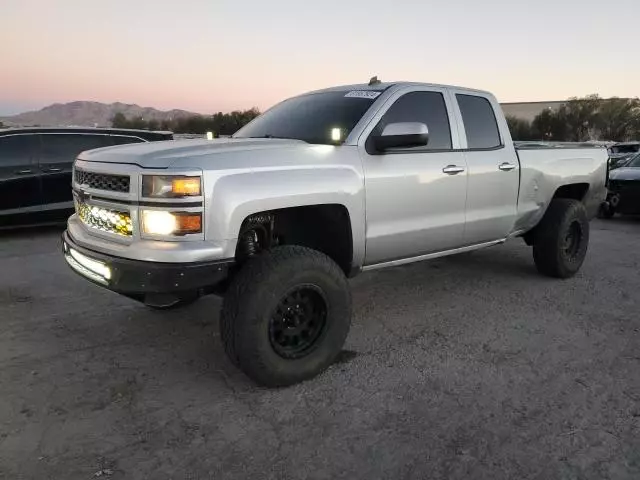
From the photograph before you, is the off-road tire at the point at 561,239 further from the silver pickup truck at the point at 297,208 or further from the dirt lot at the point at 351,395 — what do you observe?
the silver pickup truck at the point at 297,208

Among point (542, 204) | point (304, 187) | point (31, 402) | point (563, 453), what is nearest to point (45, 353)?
point (31, 402)

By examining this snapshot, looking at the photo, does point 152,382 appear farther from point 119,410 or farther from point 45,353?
point 45,353

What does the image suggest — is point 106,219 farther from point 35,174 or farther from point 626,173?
point 626,173

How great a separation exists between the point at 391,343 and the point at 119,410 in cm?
195

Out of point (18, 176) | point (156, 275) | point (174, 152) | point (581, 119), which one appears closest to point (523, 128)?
point (581, 119)

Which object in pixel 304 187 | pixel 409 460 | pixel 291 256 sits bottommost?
pixel 409 460

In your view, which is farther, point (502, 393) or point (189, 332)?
point (189, 332)

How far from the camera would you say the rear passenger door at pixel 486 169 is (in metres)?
4.64

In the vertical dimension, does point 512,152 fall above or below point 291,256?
above

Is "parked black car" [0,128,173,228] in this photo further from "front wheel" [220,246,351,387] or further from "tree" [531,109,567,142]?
"tree" [531,109,567,142]

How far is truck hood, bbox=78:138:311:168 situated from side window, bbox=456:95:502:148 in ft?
5.92

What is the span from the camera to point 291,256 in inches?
126

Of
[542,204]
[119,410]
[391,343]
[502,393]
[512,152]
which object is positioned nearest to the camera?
[119,410]

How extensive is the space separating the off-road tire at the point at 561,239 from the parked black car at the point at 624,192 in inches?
217
